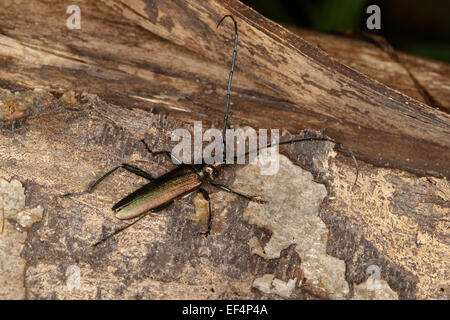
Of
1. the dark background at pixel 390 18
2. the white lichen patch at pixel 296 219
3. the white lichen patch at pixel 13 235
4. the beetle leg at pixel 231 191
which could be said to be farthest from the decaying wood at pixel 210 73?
the dark background at pixel 390 18

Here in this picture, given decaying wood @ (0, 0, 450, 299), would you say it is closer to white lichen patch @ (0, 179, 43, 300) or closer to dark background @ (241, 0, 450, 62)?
white lichen patch @ (0, 179, 43, 300)

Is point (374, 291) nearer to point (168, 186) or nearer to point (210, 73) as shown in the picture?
point (168, 186)

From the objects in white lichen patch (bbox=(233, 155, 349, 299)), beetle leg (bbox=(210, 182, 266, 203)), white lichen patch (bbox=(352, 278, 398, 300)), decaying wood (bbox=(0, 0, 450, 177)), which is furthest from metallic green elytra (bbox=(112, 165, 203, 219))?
white lichen patch (bbox=(352, 278, 398, 300))

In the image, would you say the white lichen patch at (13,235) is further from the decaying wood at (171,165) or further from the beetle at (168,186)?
the beetle at (168,186)

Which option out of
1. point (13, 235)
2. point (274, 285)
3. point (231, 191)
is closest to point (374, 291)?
point (274, 285)

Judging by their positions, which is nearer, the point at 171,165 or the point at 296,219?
the point at 296,219

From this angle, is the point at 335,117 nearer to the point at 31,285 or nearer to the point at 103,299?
the point at 103,299
